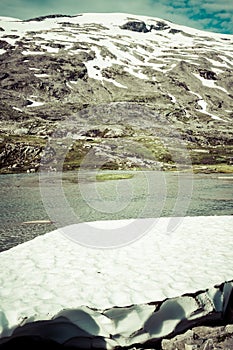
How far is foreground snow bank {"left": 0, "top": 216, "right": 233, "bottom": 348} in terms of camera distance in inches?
370

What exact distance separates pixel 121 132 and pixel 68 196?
270ft

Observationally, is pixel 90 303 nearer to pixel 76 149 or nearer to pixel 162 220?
pixel 162 220

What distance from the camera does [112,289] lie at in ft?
36.5

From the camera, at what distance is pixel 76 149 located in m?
92.9

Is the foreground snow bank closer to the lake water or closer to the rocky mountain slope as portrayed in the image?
the lake water

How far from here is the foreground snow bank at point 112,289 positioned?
30.8ft

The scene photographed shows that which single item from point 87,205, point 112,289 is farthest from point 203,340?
point 87,205

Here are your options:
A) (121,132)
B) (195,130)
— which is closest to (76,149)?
(121,132)

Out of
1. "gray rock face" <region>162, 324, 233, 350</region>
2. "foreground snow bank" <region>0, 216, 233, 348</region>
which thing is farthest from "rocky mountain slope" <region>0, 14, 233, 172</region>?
"gray rock face" <region>162, 324, 233, 350</region>

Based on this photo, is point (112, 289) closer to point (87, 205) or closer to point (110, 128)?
point (87, 205)

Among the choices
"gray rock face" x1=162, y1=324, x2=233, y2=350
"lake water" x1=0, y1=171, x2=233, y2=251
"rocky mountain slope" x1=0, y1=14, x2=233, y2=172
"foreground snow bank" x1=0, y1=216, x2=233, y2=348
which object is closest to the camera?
Result: "gray rock face" x1=162, y1=324, x2=233, y2=350

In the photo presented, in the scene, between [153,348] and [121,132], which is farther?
[121,132]

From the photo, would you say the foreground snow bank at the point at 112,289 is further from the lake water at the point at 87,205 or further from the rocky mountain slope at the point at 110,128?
the rocky mountain slope at the point at 110,128

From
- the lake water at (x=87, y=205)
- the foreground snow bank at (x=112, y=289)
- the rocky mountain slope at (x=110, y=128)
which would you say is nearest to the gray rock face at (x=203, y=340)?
the foreground snow bank at (x=112, y=289)
